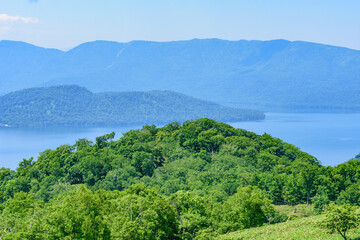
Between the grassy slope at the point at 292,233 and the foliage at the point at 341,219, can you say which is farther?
the grassy slope at the point at 292,233

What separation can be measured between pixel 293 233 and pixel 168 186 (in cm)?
2134

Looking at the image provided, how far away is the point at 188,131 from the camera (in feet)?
207

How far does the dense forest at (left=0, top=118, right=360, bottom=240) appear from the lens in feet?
75.1

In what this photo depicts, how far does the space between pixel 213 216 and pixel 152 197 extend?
4.97 metres

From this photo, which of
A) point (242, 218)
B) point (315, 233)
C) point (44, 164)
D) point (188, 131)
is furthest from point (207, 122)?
point (315, 233)

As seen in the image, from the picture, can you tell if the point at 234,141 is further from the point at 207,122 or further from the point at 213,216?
the point at 213,216

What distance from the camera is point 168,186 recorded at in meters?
44.9


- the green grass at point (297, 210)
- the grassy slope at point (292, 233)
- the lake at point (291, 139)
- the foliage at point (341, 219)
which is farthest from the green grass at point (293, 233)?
the lake at point (291, 139)

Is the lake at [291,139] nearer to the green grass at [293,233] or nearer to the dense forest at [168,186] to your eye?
the dense forest at [168,186]

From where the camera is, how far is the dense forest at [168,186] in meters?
22.9

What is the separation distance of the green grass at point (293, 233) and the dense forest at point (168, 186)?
215 centimetres

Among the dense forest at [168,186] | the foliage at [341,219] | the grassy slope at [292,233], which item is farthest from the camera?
the grassy slope at [292,233]

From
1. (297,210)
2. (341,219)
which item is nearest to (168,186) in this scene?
(297,210)

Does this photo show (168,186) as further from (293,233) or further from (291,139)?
(291,139)
